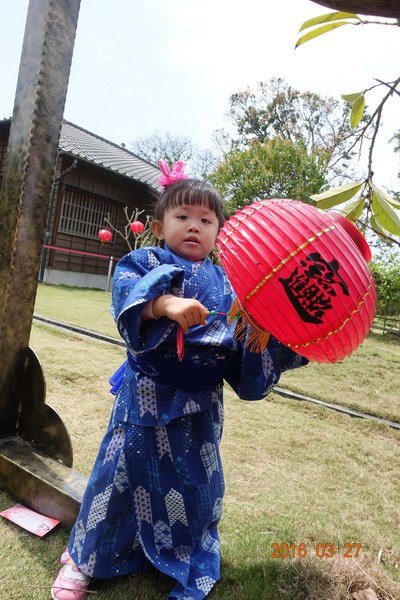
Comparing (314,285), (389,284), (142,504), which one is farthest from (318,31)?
(389,284)

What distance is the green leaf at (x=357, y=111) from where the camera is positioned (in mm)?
1151

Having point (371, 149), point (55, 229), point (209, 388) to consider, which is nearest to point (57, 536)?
point (209, 388)

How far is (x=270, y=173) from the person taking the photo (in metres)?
15.2

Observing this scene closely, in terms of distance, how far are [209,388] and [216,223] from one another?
587 mm

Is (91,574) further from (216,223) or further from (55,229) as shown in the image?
(55,229)

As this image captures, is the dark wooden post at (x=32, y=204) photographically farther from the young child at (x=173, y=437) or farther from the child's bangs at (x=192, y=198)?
the child's bangs at (x=192, y=198)

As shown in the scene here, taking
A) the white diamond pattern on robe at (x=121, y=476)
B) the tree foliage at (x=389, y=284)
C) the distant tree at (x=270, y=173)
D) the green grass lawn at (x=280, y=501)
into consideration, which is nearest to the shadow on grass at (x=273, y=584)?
the green grass lawn at (x=280, y=501)

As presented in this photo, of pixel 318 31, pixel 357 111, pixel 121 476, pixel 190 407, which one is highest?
pixel 318 31

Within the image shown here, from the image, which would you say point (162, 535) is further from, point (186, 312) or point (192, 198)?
point (192, 198)

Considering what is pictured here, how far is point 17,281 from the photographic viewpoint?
80.8 inches

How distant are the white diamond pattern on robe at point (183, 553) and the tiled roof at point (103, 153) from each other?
11035 millimetres

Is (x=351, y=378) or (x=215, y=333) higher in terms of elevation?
(x=215, y=333)

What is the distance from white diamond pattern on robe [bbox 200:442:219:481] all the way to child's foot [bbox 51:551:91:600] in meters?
0.54
